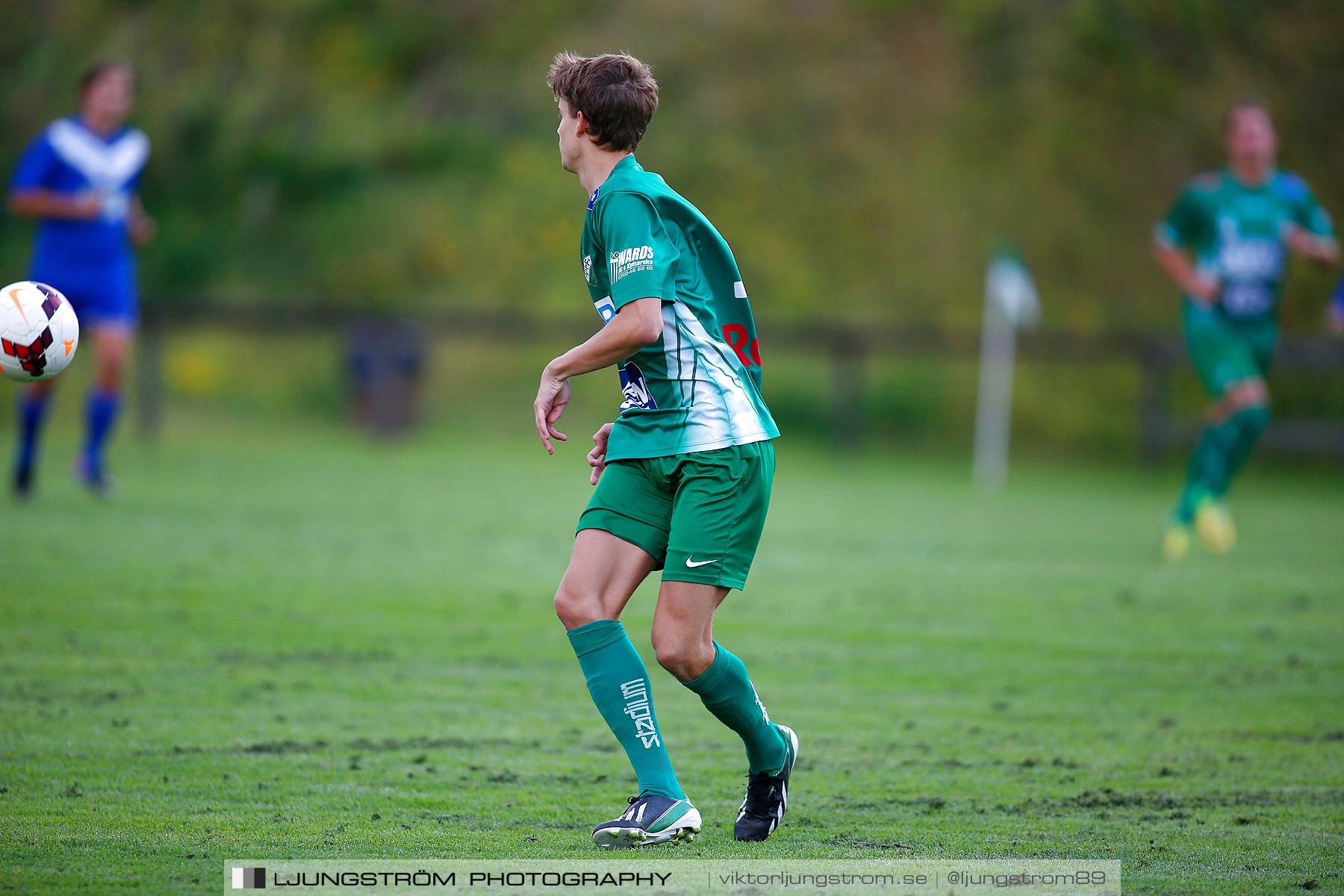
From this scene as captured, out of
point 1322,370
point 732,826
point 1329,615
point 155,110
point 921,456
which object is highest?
point 155,110

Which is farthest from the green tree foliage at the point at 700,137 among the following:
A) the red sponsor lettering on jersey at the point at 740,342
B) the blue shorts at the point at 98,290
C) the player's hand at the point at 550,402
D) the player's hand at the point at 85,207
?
the player's hand at the point at 550,402

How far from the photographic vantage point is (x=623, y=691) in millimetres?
3662

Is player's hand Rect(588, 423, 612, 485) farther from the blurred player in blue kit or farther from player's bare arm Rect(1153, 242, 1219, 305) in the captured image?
the blurred player in blue kit

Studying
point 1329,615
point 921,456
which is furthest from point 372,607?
point 921,456

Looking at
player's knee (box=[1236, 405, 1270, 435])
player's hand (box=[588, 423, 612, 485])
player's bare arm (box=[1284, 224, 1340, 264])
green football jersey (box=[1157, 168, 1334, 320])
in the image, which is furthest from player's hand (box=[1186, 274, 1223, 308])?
player's hand (box=[588, 423, 612, 485])

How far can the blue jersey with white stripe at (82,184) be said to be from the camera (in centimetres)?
984

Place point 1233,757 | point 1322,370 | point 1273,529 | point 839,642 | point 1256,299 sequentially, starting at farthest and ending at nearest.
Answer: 1. point 1322,370
2. point 1273,529
3. point 1256,299
4. point 839,642
5. point 1233,757

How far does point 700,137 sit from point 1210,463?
44.5 ft

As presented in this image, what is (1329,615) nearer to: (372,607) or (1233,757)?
(1233,757)

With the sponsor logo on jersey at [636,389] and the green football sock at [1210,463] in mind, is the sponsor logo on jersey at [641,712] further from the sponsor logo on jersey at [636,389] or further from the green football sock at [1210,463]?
the green football sock at [1210,463]

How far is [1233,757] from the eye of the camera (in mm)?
4594

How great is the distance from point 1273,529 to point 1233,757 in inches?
308

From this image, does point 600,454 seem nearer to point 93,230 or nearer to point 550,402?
point 550,402

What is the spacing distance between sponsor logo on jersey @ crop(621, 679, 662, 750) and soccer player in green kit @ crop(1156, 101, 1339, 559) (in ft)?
22.3
